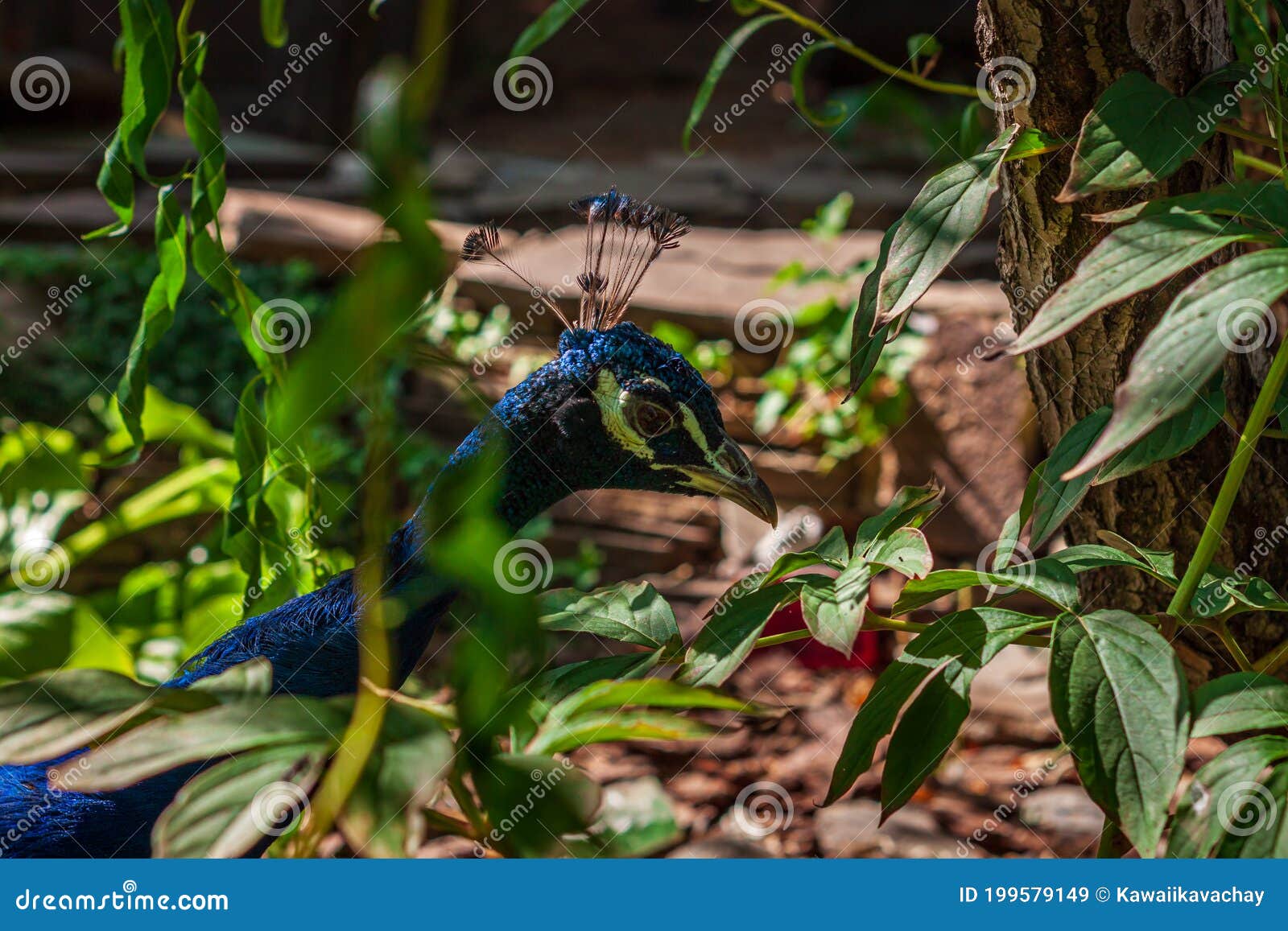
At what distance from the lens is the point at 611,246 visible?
4.21 ft

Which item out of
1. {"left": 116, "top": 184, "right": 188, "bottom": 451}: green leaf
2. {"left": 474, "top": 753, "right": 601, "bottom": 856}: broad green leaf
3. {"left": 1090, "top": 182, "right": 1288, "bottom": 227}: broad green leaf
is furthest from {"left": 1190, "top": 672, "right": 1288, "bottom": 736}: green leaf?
{"left": 116, "top": 184, "right": 188, "bottom": 451}: green leaf

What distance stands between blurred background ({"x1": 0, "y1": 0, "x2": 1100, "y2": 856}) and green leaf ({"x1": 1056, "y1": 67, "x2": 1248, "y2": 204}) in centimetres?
42

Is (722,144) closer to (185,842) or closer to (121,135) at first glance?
(121,135)

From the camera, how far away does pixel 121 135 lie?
3.68ft

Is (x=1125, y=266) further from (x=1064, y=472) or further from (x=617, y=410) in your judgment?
(x=617, y=410)

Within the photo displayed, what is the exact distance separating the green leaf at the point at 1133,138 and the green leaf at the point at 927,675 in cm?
30

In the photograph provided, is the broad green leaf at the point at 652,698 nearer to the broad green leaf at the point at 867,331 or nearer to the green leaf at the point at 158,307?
the broad green leaf at the point at 867,331

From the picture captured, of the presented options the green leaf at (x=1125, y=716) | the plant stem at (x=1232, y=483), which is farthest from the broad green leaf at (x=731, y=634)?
the plant stem at (x=1232, y=483)

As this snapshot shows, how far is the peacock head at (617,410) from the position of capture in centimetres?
119

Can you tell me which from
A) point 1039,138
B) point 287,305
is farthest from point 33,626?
point 1039,138

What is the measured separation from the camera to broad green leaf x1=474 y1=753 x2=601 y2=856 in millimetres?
450

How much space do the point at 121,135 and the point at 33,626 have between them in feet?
4.45

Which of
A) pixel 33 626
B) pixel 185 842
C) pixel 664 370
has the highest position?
pixel 664 370

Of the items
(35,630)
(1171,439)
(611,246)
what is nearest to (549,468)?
(611,246)
